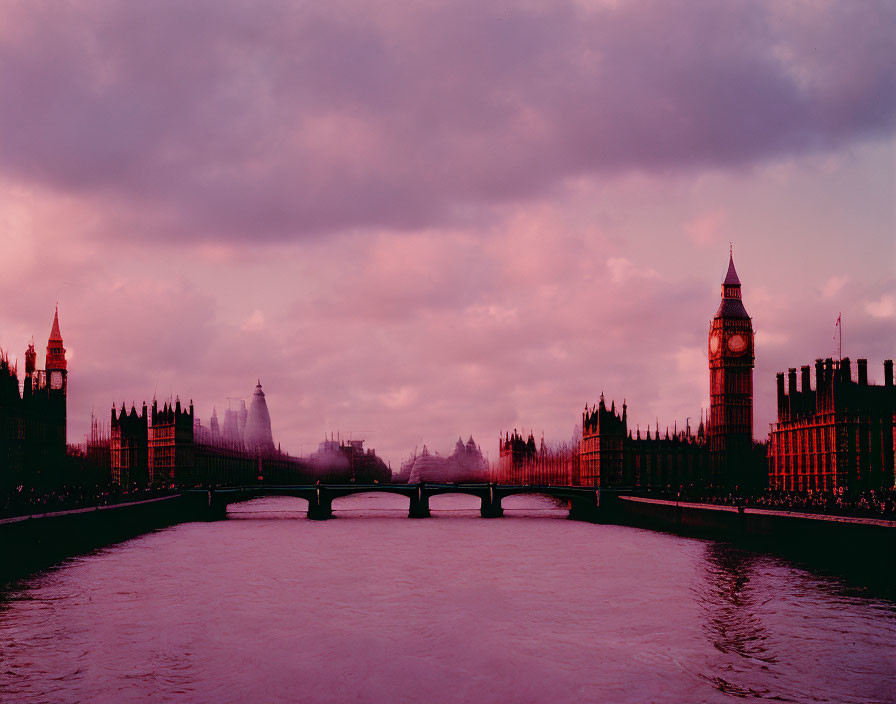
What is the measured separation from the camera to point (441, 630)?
153ft

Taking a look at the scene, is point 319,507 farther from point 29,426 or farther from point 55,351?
point 55,351

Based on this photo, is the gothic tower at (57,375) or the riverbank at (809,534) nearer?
the riverbank at (809,534)

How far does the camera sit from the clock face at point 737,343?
19300cm

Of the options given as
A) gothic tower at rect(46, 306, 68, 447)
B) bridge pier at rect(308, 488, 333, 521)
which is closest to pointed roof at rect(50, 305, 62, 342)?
gothic tower at rect(46, 306, 68, 447)

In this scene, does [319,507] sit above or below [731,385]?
below

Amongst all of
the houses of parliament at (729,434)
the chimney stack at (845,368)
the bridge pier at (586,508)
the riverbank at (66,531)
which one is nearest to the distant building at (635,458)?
the houses of parliament at (729,434)

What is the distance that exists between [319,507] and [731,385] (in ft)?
319

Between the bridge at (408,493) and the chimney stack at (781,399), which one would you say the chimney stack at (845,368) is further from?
the bridge at (408,493)

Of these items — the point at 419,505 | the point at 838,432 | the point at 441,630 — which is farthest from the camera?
the point at 419,505

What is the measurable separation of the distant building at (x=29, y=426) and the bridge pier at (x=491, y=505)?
68.6m

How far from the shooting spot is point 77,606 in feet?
173

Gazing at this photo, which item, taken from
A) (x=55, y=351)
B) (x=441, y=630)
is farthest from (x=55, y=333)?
(x=441, y=630)

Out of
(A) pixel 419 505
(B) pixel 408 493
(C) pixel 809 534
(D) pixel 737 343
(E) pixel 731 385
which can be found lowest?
(A) pixel 419 505

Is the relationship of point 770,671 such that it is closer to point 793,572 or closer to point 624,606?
point 624,606
